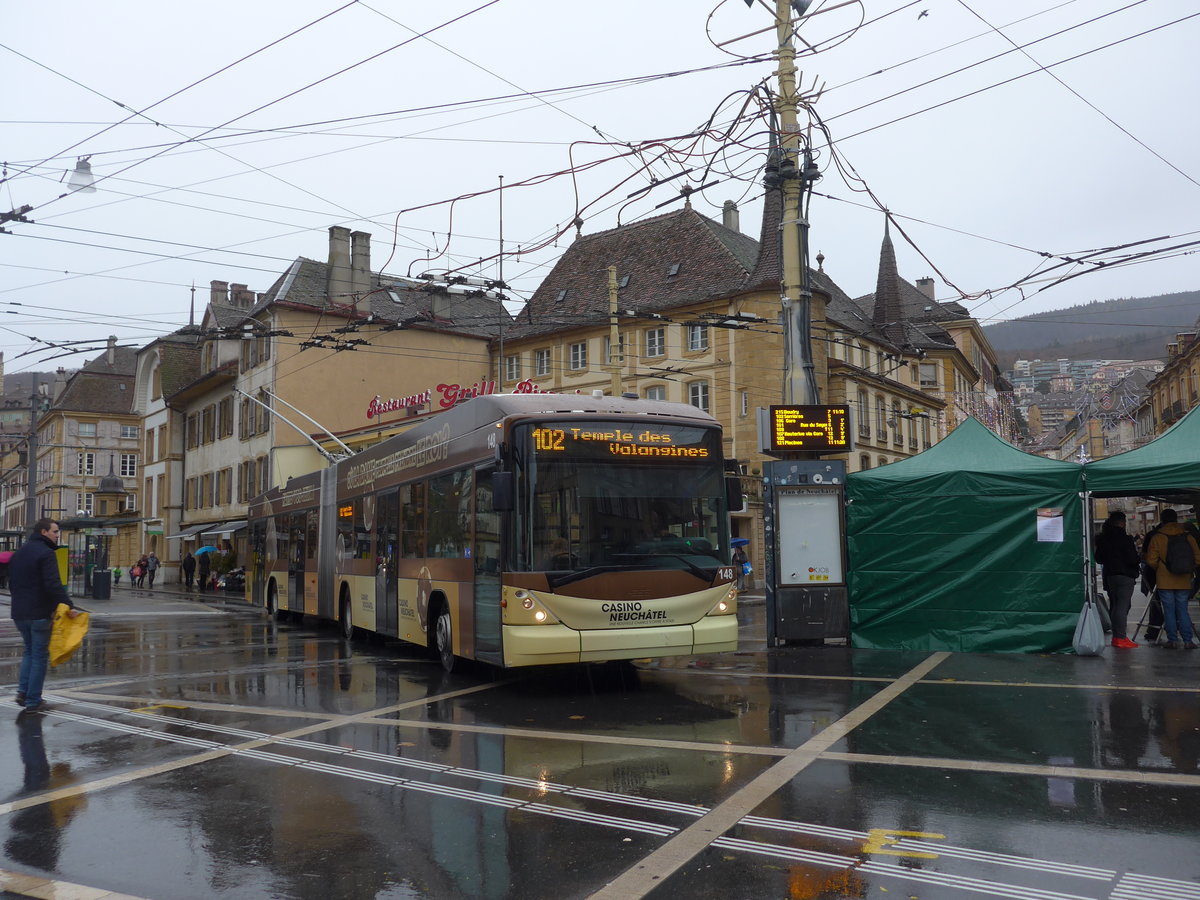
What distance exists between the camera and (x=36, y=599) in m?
10.4

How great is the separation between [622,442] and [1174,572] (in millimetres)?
7748

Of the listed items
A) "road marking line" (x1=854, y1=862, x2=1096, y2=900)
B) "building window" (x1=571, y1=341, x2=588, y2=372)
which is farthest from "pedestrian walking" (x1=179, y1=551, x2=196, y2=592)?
"road marking line" (x1=854, y1=862, x2=1096, y2=900)

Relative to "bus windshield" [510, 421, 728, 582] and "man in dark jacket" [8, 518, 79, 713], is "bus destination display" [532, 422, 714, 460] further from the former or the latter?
"man in dark jacket" [8, 518, 79, 713]

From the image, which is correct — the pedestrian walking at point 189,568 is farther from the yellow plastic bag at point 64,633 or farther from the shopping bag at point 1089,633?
the shopping bag at point 1089,633

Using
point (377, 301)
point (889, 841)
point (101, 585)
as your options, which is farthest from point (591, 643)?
point (377, 301)

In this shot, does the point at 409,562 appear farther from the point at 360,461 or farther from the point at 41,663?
the point at 41,663

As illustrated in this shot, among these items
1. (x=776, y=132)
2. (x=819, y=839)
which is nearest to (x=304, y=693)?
(x=819, y=839)

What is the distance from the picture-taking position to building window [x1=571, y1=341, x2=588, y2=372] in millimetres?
47312

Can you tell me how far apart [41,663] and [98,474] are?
3263 inches

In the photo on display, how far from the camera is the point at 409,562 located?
47.8 feet

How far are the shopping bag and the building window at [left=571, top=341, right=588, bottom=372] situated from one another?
35.2 metres

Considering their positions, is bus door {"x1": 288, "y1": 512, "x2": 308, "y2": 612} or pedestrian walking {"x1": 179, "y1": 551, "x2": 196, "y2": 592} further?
pedestrian walking {"x1": 179, "y1": 551, "x2": 196, "y2": 592}

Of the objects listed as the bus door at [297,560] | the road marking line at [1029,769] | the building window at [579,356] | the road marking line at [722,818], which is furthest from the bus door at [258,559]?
the building window at [579,356]

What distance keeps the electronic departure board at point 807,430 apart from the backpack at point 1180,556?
4.33 metres
